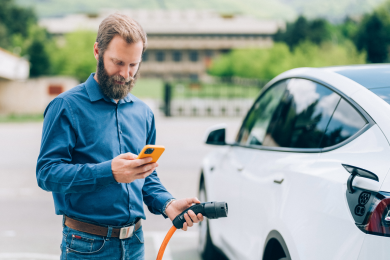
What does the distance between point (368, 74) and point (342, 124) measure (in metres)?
0.38

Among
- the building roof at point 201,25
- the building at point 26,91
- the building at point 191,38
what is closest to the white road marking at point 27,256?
the building at point 26,91

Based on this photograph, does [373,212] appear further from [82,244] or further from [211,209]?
[82,244]

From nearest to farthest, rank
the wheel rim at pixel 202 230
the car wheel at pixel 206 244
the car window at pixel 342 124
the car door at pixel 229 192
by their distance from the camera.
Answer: the car window at pixel 342 124 < the car door at pixel 229 192 < the car wheel at pixel 206 244 < the wheel rim at pixel 202 230

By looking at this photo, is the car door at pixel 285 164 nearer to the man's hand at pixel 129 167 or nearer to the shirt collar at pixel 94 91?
the man's hand at pixel 129 167

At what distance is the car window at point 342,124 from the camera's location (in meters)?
2.44

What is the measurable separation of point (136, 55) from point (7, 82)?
1192 inches

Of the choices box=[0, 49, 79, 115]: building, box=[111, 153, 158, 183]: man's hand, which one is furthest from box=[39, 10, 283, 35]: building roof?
box=[111, 153, 158, 183]: man's hand

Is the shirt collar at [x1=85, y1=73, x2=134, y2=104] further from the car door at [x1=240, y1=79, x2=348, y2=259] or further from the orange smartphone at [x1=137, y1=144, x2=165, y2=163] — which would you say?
the car door at [x1=240, y1=79, x2=348, y2=259]

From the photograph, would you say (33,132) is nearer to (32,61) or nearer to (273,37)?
(32,61)

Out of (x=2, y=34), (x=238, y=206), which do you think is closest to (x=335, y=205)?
(x=238, y=206)

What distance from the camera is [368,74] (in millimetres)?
2732

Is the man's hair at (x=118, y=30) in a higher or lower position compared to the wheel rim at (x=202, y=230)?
higher

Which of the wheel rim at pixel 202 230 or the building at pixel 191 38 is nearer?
the wheel rim at pixel 202 230

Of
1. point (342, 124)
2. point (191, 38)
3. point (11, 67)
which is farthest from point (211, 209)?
point (191, 38)
